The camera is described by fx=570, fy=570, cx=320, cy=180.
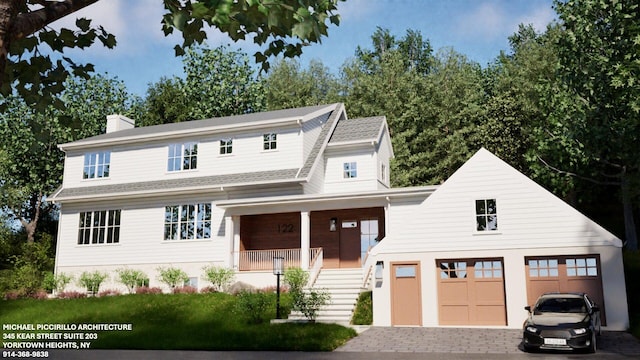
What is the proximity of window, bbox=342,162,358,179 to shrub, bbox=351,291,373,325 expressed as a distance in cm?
Result: 844

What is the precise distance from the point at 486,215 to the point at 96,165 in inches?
811

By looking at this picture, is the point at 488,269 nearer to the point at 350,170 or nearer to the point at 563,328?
the point at 563,328

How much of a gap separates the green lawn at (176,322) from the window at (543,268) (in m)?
6.24

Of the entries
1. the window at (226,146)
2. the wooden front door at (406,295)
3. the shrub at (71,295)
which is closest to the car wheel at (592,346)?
the wooden front door at (406,295)

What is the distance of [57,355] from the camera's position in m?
15.0

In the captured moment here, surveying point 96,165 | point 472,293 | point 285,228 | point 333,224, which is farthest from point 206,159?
point 472,293

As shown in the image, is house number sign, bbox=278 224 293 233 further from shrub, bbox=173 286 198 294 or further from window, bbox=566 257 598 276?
window, bbox=566 257 598 276

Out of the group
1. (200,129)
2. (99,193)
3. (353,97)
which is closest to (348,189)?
(200,129)

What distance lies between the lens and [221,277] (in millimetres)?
23828

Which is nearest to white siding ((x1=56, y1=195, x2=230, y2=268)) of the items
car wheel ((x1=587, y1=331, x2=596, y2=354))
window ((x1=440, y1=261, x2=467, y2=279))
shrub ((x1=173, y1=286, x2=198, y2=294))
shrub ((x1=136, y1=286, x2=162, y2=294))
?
shrub ((x1=173, y1=286, x2=198, y2=294))

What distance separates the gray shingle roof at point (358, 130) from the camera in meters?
27.8

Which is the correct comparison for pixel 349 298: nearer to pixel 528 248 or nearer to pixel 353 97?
pixel 528 248

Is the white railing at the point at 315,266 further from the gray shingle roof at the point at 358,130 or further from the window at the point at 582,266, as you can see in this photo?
the window at the point at 582,266

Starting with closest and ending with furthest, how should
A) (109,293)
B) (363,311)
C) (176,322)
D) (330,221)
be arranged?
(176,322), (363,311), (109,293), (330,221)
